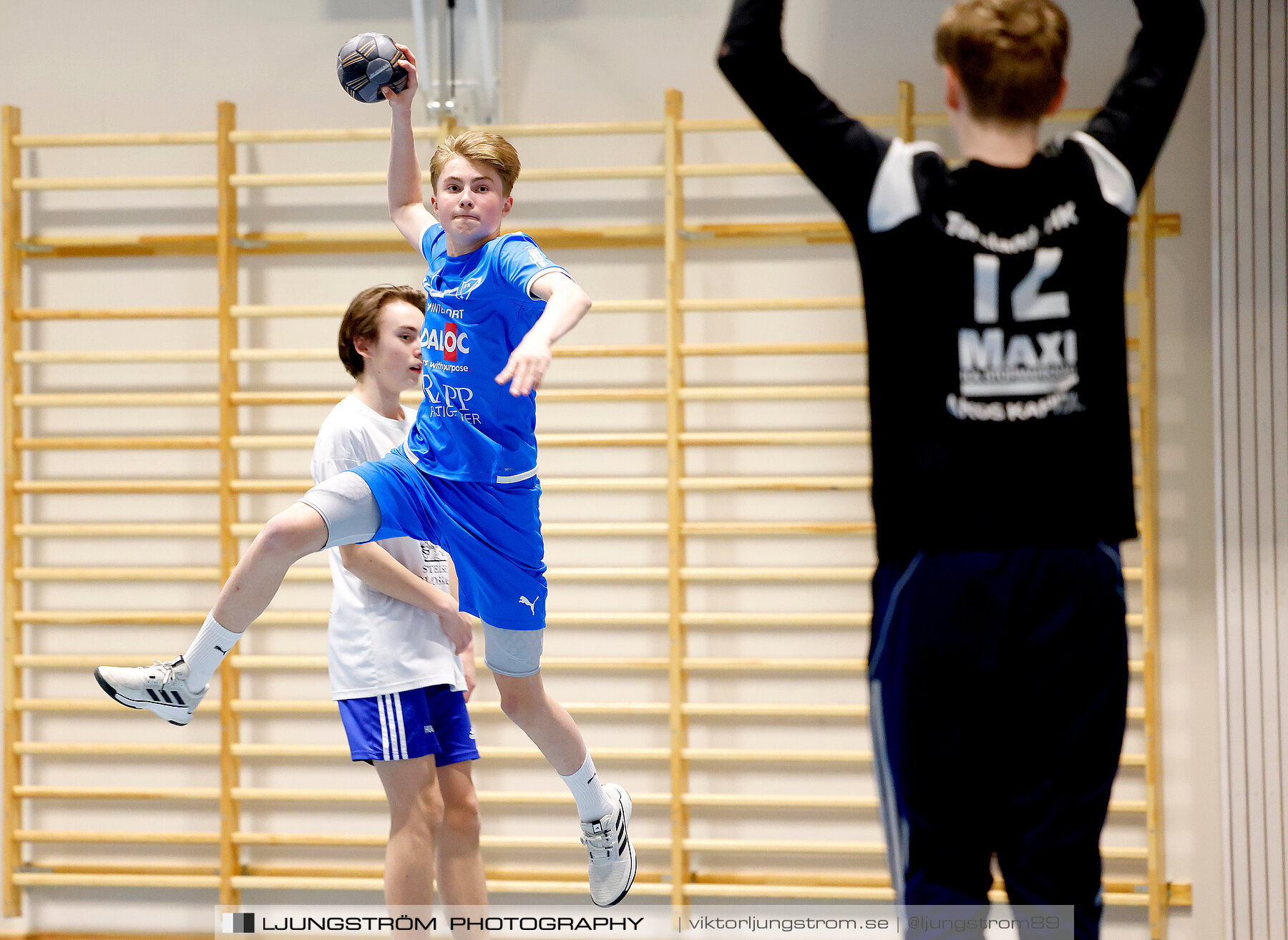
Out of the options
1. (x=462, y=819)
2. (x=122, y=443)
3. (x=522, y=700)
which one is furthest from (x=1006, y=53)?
(x=122, y=443)

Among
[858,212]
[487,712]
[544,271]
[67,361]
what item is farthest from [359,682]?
[67,361]

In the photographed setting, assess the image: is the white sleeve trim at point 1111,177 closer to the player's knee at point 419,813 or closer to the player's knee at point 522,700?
the player's knee at point 522,700

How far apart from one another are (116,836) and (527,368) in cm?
354

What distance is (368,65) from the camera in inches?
95.9

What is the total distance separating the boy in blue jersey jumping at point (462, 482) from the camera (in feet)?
7.49

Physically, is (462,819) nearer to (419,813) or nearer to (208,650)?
(419,813)

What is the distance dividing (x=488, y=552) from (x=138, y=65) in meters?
3.16

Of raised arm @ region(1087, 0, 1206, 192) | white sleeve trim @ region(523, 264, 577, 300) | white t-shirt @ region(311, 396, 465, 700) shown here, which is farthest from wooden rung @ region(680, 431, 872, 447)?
raised arm @ region(1087, 0, 1206, 192)

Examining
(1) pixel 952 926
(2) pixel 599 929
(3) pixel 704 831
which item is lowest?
(2) pixel 599 929

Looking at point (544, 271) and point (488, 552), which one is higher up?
point (544, 271)

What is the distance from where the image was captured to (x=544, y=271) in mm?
2115

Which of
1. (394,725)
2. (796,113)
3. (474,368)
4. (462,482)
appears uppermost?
(796,113)

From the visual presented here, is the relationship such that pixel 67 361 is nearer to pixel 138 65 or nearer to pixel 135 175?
pixel 135 175

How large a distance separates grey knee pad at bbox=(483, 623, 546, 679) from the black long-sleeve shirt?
123 cm
